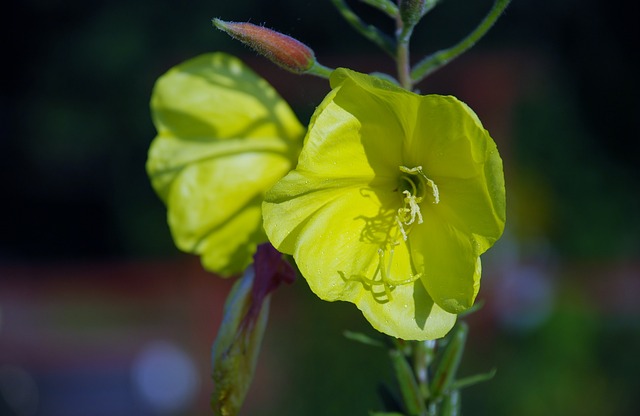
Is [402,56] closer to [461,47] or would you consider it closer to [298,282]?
[461,47]

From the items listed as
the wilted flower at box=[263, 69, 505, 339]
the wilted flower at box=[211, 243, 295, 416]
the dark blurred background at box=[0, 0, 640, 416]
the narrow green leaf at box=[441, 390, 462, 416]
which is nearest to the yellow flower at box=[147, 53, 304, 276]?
the wilted flower at box=[211, 243, 295, 416]

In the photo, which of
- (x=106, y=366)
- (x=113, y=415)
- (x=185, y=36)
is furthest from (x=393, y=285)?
(x=185, y=36)

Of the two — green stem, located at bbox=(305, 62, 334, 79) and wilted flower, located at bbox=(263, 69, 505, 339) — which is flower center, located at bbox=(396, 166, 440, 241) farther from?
green stem, located at bbox=(305, 62, 334, 79)

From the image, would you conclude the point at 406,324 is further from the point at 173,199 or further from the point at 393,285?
the point at 173,199

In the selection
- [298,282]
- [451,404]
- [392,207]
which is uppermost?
[392,207]

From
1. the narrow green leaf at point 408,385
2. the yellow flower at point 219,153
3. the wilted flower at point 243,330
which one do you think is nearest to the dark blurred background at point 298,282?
the yellow flower at point 219,153

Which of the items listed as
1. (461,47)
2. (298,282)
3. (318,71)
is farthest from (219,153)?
(298,282)

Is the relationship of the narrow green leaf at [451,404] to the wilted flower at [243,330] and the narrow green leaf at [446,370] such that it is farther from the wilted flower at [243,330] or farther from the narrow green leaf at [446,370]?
the wilted flower at [243,330]
